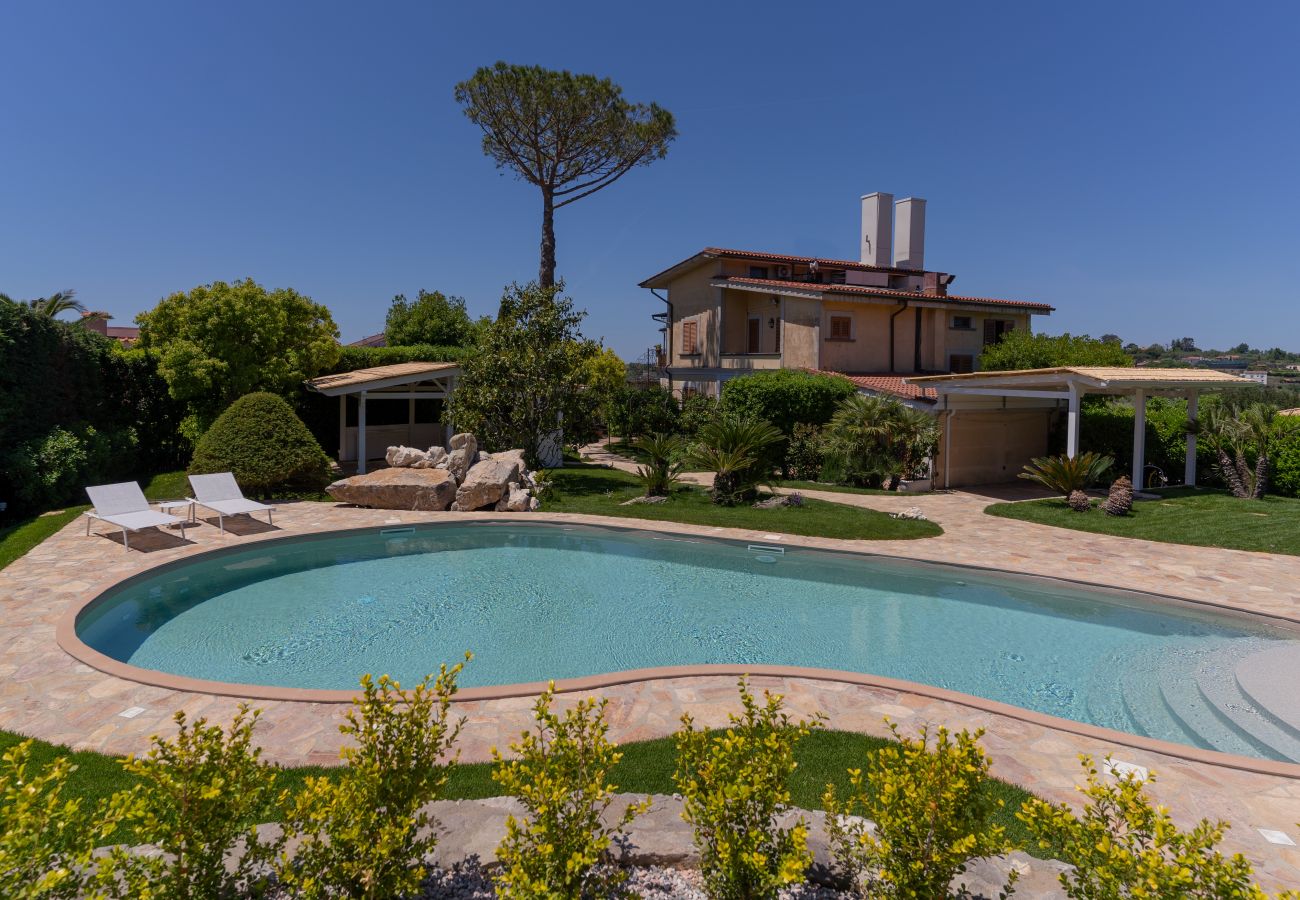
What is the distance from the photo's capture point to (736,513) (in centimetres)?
1594

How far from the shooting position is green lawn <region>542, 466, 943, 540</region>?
14.2 metres

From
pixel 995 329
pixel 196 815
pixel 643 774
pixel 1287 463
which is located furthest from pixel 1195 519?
pixel 196 815

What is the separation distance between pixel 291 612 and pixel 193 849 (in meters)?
8.04

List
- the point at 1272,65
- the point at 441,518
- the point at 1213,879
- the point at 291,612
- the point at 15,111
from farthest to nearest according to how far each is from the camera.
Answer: the point at 1272,65, the point at 15,111, the point at 441,518, the point at 291,612, the point at 1213,879

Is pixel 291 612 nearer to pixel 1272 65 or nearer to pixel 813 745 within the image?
pixel 813 745

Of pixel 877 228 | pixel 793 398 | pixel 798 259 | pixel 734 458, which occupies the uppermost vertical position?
pixel 877 228

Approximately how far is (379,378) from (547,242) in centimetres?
962

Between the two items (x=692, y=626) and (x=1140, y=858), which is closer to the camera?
(x=1140, y=858)

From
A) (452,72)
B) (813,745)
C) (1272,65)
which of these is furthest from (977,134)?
(813,745)

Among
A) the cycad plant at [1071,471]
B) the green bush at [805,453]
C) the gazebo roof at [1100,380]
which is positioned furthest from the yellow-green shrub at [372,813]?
the green bush at [805,453]

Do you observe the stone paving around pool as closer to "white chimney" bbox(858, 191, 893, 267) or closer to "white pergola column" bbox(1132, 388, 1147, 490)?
"white pergola column" bbox(1132, 388, 1147, 490)

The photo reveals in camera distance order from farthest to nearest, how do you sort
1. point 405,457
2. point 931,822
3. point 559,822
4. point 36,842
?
point 405,457 → point 559,822 → point 931,822 → point 36,842

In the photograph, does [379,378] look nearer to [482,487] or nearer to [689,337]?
[482,487]

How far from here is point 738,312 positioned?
30.4 metres
